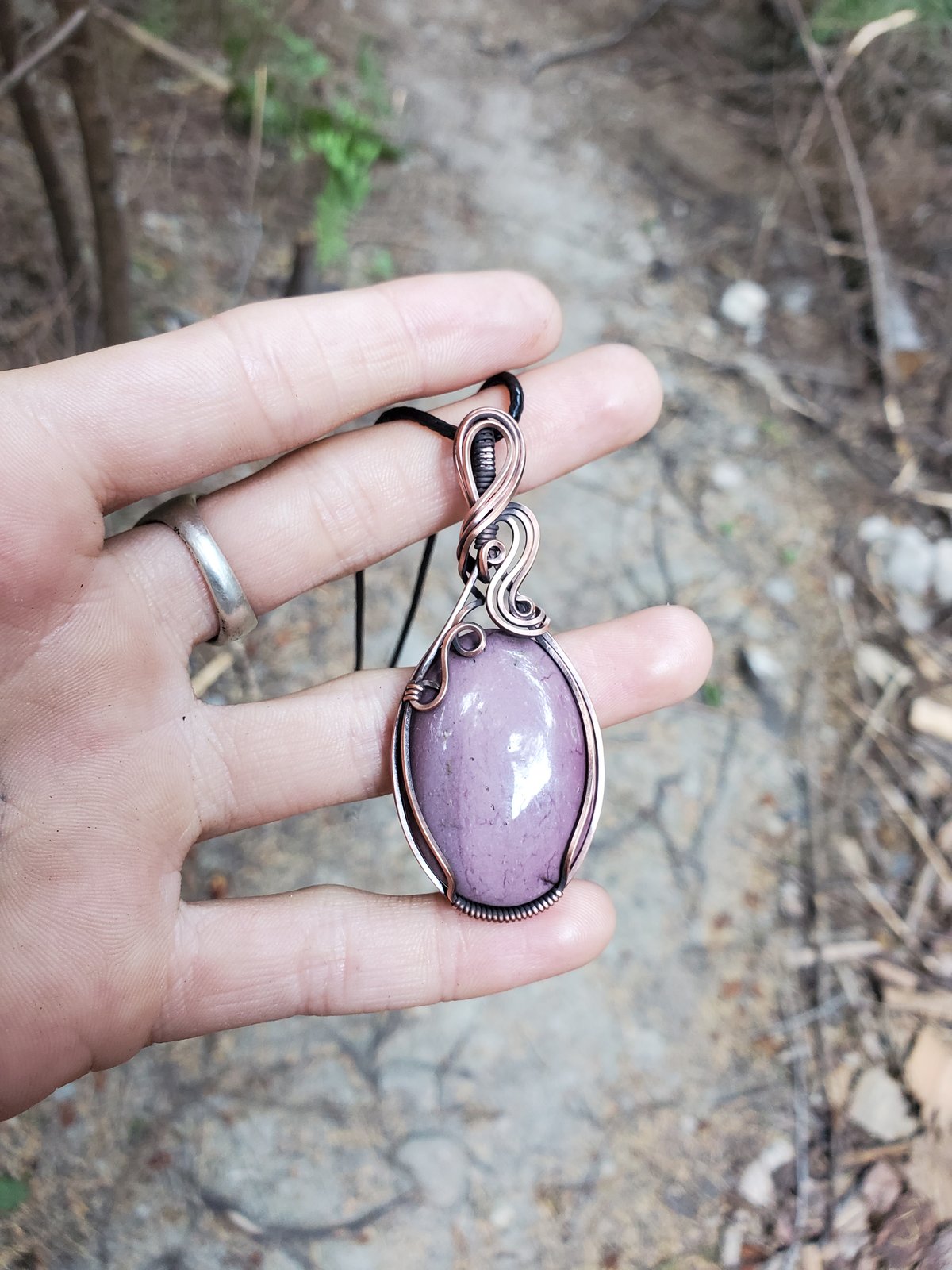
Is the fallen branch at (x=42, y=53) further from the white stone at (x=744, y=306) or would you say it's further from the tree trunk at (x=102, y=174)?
the white stone at (x=744, y=306)

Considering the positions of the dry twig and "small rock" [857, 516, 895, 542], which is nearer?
"small rock" [857, 516, 895, 542]

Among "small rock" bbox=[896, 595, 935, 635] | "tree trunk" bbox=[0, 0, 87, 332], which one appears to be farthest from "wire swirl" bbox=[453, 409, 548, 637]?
"small rock" bbox=[896, 595, 935, 635]

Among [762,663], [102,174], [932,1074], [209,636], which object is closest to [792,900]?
[932,1074]

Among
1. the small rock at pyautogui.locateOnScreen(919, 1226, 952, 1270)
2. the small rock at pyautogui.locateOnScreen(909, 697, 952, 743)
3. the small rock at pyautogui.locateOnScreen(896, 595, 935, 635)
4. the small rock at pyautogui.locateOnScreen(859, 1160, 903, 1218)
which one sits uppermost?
the small rock at pyautogui.locateOnScreen(896, 595, 935, 635)

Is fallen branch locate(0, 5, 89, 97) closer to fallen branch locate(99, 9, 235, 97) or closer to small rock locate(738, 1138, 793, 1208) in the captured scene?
fallen branch locate(99, 9, 235, 97)

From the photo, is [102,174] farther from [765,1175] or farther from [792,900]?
[765,1175]

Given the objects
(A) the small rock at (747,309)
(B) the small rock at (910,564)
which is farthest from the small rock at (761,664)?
(A) the small rock at (747,309)
